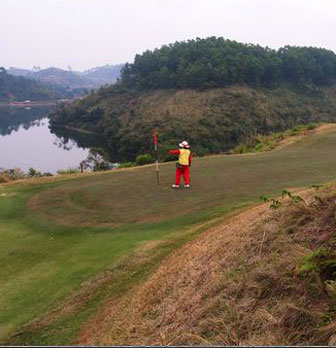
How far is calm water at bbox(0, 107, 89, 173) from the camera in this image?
69062mm

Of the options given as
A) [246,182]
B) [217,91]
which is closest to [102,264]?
[246,182]

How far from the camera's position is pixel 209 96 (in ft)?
265

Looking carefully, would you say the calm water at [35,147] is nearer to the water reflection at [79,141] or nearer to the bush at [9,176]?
the water reflection at [79,141]

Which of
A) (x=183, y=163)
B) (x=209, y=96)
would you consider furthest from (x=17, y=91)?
(x=183, y=163)

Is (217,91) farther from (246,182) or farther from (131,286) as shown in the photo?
(131,286)

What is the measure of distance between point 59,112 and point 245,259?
109987 millimetres

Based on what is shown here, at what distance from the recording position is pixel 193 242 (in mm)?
9211

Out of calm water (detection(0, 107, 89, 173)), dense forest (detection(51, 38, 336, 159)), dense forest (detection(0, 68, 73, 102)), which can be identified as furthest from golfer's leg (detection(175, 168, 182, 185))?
dense forest (detection(0, 68, 73, 102))

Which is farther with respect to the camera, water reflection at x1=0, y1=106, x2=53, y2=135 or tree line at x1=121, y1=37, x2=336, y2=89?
water reflection at x1=0, y1=106, x2=53, y2=135

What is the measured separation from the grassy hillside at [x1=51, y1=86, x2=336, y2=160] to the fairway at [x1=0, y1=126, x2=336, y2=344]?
43547mm

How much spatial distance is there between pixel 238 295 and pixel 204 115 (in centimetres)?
6814

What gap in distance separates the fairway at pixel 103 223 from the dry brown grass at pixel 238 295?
0.67 metres

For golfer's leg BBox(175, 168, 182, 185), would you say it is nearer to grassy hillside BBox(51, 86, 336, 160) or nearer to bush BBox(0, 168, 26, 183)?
bush BBox(0, 168, 26, 183)

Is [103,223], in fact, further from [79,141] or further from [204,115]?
[79,141]
